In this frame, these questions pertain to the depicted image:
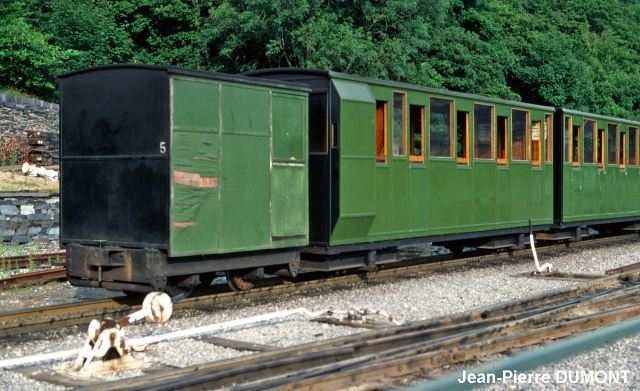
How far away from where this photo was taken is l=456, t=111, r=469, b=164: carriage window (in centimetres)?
1286

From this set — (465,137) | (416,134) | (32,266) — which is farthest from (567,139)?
(32,266)

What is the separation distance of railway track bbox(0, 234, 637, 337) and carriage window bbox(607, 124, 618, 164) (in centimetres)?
489

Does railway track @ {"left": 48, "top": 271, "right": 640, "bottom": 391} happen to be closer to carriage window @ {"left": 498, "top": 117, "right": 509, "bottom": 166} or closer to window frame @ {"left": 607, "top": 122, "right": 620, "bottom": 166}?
carriage window @ {"left": 498, "top": 117, "right": 509, "bottom": 166}

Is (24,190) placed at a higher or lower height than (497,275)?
higher

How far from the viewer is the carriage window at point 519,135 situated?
46.8ft

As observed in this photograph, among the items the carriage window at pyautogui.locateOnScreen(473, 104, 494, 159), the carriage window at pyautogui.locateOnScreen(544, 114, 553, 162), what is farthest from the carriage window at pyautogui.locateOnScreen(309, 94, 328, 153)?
the carriage window at pyautogui.locateOnScreen(544, 114, 553, 162)

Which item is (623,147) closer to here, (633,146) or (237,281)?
(633,146)

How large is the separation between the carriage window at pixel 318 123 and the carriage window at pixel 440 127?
219cm

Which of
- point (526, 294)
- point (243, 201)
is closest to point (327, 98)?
point (243, 201)

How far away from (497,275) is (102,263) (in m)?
6.41

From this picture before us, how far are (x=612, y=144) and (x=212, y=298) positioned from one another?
11800mm

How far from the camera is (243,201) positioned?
30.7ft

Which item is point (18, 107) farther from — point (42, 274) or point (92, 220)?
point (92, 220)

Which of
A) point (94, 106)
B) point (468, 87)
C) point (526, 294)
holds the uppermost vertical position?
point (468, 87)
